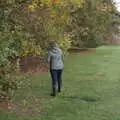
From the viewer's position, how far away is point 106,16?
41.1 meters

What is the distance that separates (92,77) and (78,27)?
742 inches

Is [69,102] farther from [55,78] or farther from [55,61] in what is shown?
[55,61]

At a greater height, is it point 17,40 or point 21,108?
point 17,40

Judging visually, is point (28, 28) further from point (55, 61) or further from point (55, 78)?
point (55, 78)

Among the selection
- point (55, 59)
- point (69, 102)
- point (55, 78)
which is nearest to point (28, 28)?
point (55, 59)

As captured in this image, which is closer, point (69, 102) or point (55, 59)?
point (69, 102)

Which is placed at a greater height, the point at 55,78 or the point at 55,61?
the point at 55,61

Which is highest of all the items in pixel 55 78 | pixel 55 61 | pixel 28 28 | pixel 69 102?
pixel 28 28

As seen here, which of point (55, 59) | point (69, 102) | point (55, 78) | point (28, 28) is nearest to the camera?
point (69, 102)

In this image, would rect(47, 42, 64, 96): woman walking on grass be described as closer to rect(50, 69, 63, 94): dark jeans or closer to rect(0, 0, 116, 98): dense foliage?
rect(50, 69, 63, 94): dark jeans

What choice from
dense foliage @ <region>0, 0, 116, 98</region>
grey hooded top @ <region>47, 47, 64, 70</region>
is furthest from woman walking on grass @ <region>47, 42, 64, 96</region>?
dense foliage @ <region>0, 0, 116, 98</region>

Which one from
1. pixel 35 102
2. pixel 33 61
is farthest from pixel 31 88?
pixel 33 61

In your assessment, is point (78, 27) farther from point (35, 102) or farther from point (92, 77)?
point (35, 102)

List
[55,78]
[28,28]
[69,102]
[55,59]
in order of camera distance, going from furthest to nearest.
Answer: [28,28]
[55,78]
[55,59]
[69,102]
